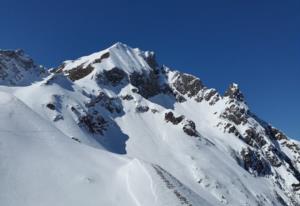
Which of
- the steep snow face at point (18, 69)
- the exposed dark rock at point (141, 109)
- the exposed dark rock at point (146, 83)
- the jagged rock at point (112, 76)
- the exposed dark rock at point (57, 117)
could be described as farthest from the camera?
the exposed dark rock at point (146, 83)

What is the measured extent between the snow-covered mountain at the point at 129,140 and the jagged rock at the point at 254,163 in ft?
1.17

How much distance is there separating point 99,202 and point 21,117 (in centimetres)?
1365

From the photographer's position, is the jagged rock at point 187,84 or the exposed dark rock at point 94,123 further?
the jagged rock at point 187,84

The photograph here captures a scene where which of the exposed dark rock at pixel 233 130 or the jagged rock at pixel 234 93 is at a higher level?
the jagged rock at pixel 234 93

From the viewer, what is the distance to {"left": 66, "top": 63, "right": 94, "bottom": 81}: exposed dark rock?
120463mm

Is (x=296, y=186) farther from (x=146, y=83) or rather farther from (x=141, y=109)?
(x=146, y=83)

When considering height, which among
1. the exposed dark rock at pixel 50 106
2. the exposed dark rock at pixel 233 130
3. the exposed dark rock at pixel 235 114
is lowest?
the exposed dark rock at pixel 50 106

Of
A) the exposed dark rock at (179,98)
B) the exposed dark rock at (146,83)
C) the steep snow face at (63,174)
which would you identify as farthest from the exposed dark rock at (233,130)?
the steep snow face at (63,174)

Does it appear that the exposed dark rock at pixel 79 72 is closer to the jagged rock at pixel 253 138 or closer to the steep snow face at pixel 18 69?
the steep snow face at pixel 18 69

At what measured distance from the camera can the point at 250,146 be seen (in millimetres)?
114312

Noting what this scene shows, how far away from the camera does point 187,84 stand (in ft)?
488

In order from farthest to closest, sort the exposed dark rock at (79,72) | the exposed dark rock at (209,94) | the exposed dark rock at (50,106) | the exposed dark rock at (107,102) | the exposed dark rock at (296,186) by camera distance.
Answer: the exposed dark rock at (209,94), the exposed dark rock at (79,72), the exposed dark rock at (296,186), the exposed dark rock at (107,102), the exposed dark rock at (50,106)

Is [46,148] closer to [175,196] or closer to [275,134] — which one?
[175,196]

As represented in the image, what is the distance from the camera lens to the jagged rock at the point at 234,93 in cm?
14112
